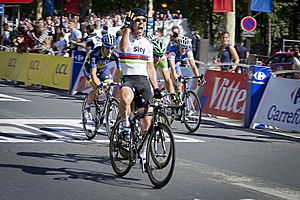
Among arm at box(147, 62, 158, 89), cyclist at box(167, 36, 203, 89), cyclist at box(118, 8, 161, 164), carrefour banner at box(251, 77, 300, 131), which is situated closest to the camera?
cyclist at box(118, 8, 161, 164)

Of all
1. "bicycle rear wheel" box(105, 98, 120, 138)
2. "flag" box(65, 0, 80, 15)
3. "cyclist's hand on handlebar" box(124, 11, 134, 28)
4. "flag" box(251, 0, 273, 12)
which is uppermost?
"flag" box(65, 0, 80, 15)

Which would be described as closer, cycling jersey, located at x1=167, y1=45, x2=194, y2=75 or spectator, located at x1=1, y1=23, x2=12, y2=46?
cycling jersey, located at x1=167, y1=45, x2=194, y2=75

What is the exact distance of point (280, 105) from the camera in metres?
15.1

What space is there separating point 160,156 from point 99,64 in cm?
423

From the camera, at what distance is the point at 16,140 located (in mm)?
12180

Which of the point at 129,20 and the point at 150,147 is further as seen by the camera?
the point at 129,20

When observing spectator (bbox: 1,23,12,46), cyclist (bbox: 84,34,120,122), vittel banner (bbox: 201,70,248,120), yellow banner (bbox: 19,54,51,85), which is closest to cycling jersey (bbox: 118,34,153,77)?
cyclist (bbox: 84,34,120,122)

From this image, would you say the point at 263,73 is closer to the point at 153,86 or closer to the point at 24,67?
the point at 153,86

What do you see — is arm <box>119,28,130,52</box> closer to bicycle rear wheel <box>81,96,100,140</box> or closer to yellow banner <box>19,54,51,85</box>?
bicycle rear wheel <box>81,96,100,140</box>

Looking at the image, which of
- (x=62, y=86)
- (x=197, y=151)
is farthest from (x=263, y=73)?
(x=62, y=86)

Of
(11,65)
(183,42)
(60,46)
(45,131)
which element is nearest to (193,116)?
(183,42)

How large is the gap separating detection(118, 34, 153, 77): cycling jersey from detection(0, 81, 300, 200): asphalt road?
4.25 ft

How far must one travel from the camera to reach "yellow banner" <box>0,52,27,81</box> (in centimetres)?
2544

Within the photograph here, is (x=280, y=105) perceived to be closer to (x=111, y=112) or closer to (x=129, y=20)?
(x=111, y=112)
